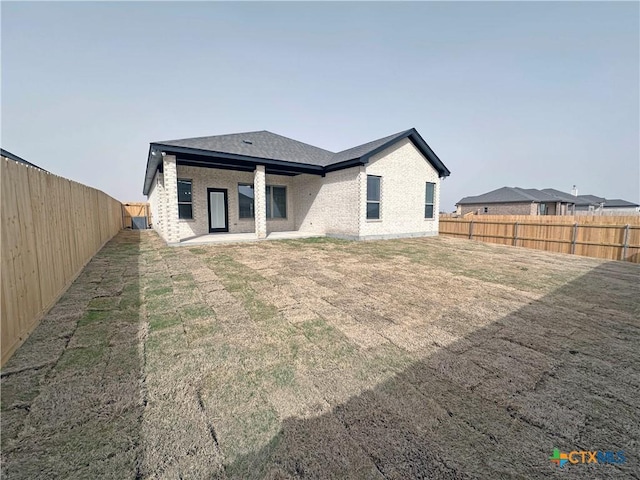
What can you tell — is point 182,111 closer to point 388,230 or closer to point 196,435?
point 388,230

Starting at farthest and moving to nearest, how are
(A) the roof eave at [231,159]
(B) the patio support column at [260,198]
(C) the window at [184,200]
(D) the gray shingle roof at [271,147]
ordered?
(C) the window at [184,200]
(B) the patio support column at [260,198]
(D) the gray shingle roof at [271,147]
(A) the roof eave at [231,159]

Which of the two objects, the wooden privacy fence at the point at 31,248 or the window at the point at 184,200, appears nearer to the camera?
the wooden privacy fence at the point at 31,248

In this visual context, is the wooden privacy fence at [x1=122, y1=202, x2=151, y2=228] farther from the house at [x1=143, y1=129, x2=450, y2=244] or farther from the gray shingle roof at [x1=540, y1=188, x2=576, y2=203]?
the gray shingle roof at [x1=540, y1=188, x2=576, y2=203]

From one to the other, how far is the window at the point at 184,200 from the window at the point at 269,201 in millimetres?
2265

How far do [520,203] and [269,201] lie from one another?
2846cm

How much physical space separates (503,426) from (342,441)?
3.68ft

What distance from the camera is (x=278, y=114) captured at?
1750 centimetres

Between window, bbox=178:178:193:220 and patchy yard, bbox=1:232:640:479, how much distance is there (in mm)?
7829

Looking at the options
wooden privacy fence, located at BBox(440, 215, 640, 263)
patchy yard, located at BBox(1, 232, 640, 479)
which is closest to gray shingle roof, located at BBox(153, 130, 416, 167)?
wooden privacy fence, located at BBox(440, 215, 640, 263)

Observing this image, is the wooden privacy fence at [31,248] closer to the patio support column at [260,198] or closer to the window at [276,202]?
the patio support column at [260,198]

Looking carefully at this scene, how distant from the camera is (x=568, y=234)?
33.9 feet

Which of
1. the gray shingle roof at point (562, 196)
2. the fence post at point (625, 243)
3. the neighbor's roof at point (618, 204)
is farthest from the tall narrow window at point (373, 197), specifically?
the neighbor's roof at point (618, 204)

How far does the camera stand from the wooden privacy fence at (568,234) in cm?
909

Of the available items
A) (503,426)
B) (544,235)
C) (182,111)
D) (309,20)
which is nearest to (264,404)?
(503,426)
